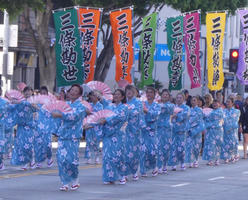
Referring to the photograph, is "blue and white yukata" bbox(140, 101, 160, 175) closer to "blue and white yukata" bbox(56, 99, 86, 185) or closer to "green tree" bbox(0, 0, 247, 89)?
"blue and white yukata" bbox(56, 99, 86, 185)

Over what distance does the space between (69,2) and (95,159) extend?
10.4 metres

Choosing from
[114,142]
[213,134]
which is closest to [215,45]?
[213,134]

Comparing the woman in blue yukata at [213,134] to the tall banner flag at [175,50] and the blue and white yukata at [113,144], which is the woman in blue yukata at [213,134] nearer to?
the tall banner flag at [175,50]

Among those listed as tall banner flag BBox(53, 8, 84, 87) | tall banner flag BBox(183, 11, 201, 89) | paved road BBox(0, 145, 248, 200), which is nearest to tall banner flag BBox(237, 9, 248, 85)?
tall banner flag BBox(183, 11, 201, 89)

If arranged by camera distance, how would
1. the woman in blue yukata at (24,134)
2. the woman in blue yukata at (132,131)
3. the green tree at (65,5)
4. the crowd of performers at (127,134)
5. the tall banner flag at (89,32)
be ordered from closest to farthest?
the crowd of performers at (127,134), the woman in blue yukata at (132,131), the woman in blue yukata at (24,134), the tall banner flag at (89,32), the green tree at (65,5)

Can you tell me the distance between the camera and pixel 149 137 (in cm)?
1603

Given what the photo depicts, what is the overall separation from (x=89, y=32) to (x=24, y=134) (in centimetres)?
585

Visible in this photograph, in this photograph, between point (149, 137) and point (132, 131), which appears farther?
point (149, 137)

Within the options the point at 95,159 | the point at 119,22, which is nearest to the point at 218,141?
the point at 95,159

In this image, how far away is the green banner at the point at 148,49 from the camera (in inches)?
935

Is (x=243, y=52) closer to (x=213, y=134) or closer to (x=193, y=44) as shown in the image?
(x=193, y=44)

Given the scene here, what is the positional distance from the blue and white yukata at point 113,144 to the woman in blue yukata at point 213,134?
5969 millimetres

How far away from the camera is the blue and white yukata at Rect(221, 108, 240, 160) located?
Result: 2075 centimetres

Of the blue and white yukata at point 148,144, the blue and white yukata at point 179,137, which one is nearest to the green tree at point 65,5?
the blue and white yukata at point 179,137
